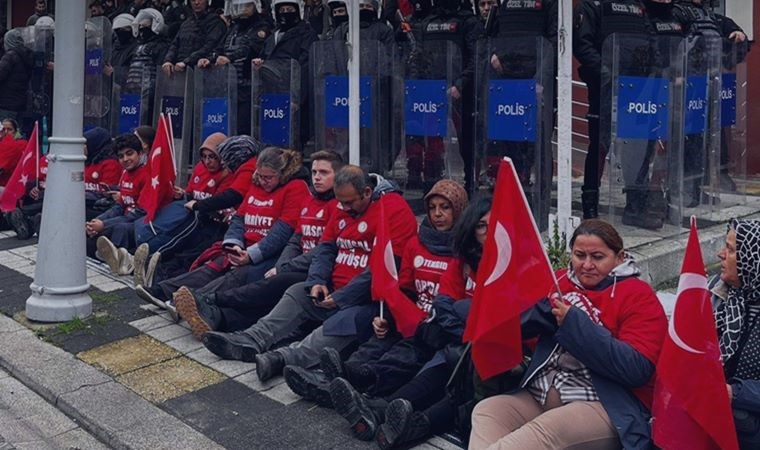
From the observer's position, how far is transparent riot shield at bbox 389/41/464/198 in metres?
7.55

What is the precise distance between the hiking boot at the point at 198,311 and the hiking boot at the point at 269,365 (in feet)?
2.40

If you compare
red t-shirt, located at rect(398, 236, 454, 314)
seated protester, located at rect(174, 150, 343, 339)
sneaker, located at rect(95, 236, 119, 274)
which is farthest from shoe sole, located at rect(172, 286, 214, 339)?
sneaker, located at rect(95, 236, 119, 274)

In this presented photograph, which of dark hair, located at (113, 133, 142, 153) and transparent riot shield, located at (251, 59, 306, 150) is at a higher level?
transparent riot shield, located at (251, 59, 306, 150)

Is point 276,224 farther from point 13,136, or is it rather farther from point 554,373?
point 13,136

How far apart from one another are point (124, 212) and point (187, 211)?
44.2 inches

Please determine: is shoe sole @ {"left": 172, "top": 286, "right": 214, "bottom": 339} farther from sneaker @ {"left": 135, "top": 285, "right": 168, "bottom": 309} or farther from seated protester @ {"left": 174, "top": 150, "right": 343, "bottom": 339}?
sneaker @ {"left": 135, "top": 285, "right": 168, "bottom": 309}

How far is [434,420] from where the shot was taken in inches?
165

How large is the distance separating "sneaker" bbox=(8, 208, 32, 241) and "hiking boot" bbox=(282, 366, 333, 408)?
560cm

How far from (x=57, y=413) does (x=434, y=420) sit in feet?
7.21

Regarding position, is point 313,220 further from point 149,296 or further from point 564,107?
point 564,107

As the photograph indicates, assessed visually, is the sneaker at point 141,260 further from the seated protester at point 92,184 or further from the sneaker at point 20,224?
the sneaker at point 20,224

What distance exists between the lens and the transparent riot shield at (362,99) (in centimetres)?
818

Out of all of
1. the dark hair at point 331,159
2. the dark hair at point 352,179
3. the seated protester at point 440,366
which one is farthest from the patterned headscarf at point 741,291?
the dark hair at point 331,159

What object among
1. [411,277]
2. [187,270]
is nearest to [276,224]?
[187,270]
